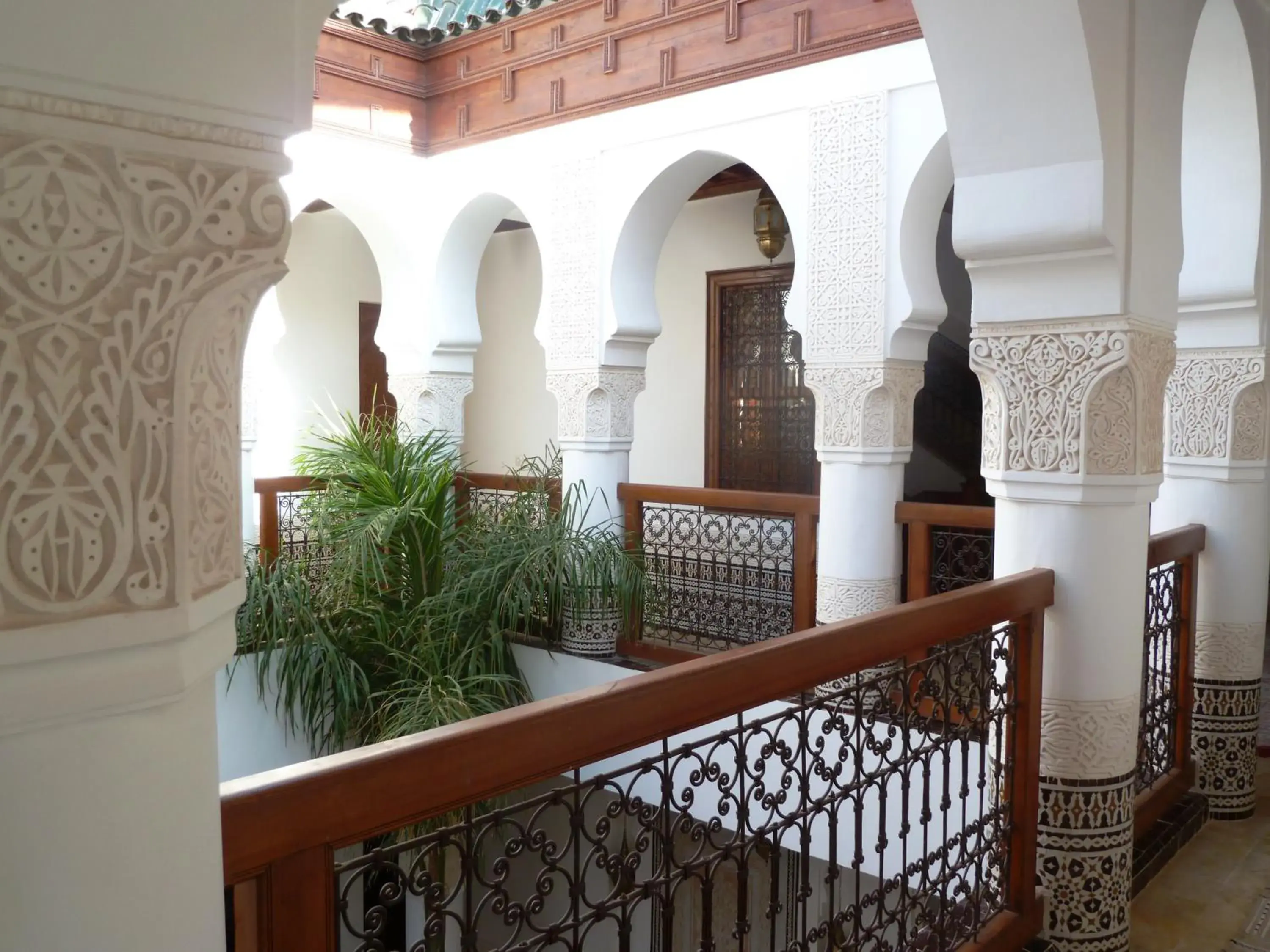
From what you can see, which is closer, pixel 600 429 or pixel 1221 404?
pixel 1221 404

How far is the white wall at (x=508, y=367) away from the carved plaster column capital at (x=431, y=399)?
208 centimetres

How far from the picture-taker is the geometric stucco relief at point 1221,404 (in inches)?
142

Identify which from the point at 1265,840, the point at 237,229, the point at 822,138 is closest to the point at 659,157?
the point at 822,138

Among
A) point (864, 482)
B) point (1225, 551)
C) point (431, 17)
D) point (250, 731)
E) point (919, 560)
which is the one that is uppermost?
point (431, 17)

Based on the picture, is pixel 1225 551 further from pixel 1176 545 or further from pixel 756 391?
pixel 756 391

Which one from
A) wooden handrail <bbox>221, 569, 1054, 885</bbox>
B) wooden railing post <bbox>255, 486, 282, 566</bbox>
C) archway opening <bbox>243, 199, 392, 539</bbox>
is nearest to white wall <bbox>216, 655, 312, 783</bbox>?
wooden railing post <bbox>255, 486, 282, 566</bbox>

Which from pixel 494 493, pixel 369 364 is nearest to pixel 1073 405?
pixel 494 493

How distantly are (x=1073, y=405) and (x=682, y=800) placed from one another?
135 cm

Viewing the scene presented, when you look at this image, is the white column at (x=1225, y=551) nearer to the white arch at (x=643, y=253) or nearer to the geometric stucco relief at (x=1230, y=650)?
the geometric stucco relief at (x=1230, y=650)

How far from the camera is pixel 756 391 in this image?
7.22m

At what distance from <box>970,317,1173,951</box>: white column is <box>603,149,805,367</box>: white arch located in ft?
9.92

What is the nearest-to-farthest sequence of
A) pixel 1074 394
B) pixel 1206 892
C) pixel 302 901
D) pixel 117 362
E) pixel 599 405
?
1. pixel 117 362
2. pixel 302 901
3. pixel 1074 394
4. pixel 1206 892
5. pixel 599 405

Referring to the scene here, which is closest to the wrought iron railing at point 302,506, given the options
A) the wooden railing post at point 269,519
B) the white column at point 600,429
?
the wooden railing post at point 269,519

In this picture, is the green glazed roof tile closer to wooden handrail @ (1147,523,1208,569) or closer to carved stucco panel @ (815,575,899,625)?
carved stucco panel @ (815,575,899,625)
